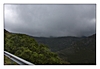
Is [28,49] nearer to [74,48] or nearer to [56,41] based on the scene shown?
[56,41]

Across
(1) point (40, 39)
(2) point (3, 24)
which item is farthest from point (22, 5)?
(1) point (40, 39)

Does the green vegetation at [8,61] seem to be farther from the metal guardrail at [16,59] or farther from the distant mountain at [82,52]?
the distant mountain at [82,52]

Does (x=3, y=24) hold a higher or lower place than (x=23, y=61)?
higher

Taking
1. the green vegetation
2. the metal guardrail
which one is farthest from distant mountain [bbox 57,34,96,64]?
the green vegetation

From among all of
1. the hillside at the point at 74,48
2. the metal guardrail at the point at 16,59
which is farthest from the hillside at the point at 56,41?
the metal guardrail at the point at 16,59

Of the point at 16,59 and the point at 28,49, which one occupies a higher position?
the point at 28,49

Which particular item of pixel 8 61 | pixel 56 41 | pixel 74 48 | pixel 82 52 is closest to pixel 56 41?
pixel 56 41

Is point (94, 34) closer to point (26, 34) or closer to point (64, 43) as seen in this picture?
point (64, 43)

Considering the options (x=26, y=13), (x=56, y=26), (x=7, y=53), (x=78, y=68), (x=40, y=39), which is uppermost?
(x=26, y=13)
